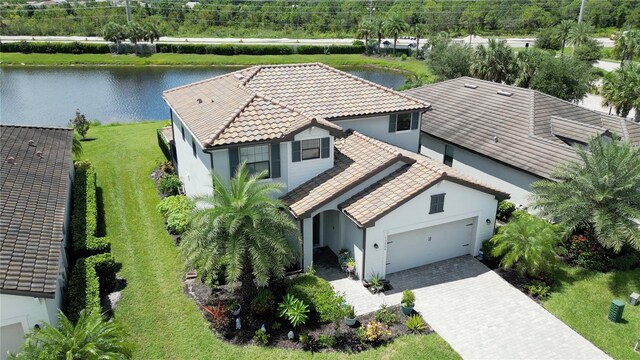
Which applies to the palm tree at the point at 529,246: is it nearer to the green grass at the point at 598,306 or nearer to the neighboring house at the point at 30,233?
the green grass at the point at 598,306

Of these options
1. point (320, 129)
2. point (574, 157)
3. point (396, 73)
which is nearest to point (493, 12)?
point (396, 73)

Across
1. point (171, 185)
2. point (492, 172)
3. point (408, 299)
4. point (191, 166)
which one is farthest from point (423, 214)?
point (171, 185)

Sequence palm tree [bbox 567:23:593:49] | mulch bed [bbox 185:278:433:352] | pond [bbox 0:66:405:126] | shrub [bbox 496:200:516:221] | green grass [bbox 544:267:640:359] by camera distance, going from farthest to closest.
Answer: palm tree [bbox 567:23:593:49] < pond [bbox 0:66:405:126] < shrub [bbox 496:200:516:221] < green grass [bbox 544:267:640:359] < mulch bed [bbox 185:278:433:352]

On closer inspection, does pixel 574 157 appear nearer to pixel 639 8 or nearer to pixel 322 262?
pixel 322 262

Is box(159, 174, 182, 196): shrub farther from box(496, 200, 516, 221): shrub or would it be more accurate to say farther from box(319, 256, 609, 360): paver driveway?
box(496, 200, 516, 221): shrub

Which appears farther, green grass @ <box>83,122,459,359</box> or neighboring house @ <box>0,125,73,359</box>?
green grass @ <box>83,122,459,359</box>

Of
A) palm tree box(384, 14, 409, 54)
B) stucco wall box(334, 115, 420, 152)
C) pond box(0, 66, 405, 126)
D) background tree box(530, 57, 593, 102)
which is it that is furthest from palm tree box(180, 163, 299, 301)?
palm tree box(384, 14, 409, 54)
